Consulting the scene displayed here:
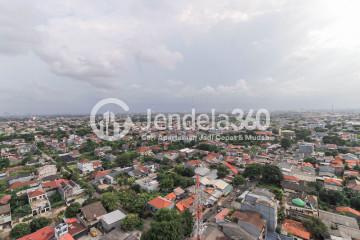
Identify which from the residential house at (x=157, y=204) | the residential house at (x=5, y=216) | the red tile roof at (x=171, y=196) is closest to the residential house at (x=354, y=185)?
the red tile roof at (x=171, y=196)

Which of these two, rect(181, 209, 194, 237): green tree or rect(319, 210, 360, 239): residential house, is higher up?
rect(181, 209, 194, 237): green tree

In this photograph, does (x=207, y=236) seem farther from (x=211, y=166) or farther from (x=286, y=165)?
(x=286, y=165)

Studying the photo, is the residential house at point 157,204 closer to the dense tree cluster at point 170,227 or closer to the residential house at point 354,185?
the dense tree cluster at point 170,227

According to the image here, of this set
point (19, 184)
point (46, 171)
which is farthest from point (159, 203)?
point (46, 171)

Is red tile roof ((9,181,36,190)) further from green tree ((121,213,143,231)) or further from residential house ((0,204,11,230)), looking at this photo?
green tree ((121,213,143,231))

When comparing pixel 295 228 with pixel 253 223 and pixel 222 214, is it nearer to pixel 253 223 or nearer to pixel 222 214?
pixel 253 223

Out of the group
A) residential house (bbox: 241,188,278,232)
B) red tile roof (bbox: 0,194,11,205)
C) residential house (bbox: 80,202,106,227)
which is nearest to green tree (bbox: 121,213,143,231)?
residential house (bbox: 80,202,106,227)
